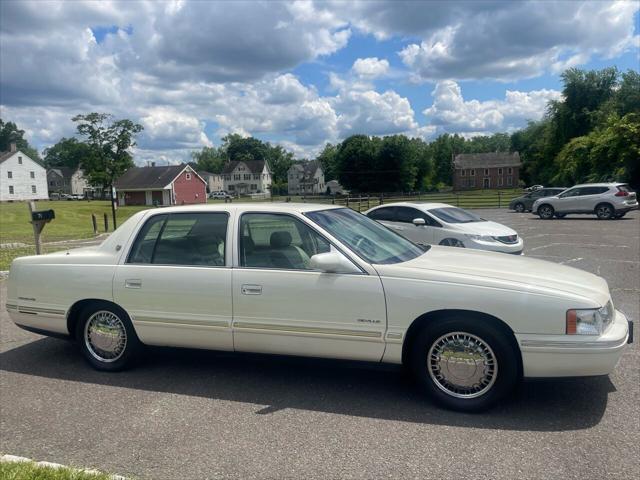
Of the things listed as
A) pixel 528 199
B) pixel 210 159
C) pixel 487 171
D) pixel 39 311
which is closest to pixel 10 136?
pixel 210 159

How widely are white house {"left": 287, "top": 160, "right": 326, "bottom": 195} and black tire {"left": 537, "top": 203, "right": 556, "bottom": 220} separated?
97.6 metres

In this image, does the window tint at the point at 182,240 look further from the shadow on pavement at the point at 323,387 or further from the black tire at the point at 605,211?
the black tire at the point at 605,211

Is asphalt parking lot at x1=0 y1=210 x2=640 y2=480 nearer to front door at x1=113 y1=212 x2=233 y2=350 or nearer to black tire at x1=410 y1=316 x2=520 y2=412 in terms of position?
black tire at x1=410 y1=316 x2=520 y2=412

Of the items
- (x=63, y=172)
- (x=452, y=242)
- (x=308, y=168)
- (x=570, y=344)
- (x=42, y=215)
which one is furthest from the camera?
(x=308, y=168)

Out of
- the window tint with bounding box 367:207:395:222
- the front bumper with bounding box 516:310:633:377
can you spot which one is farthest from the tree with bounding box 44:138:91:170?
the front bumper with bounding box 516:310:633:377

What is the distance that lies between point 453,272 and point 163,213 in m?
2.69

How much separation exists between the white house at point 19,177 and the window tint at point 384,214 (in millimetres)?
73817

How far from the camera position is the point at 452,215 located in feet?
38.5

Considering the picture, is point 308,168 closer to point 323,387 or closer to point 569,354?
point 323,387

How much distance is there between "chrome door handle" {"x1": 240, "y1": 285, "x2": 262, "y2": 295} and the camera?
4281 mm

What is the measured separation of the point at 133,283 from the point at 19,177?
8150cm

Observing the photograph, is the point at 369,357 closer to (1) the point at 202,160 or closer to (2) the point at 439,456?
(2) the point at 439,456

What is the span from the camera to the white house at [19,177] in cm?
7194

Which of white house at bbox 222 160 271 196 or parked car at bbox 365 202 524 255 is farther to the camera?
white house at bbox 222 160 271 196
